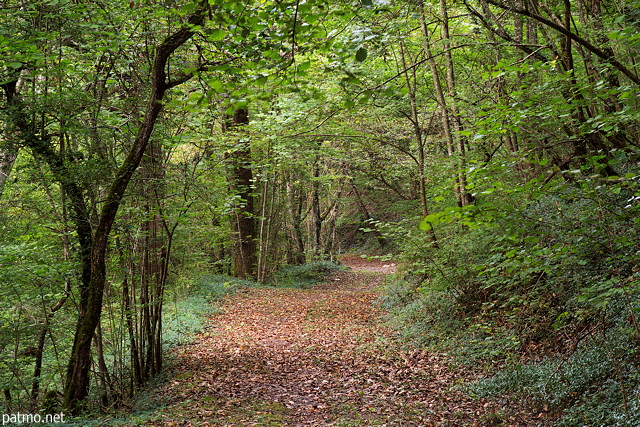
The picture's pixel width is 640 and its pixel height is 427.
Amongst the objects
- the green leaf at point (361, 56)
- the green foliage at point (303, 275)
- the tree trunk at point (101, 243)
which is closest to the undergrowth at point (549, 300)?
the green leaf at point (361, 56)

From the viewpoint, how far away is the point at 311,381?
273 inches

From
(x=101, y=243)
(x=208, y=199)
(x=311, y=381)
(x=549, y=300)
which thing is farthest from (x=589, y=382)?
(x=101, y=243)

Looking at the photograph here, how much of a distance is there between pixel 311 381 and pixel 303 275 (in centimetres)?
1242

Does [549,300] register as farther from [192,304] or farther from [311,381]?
[192,304]

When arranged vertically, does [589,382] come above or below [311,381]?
above

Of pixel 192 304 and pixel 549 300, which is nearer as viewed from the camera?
pixel 549 300

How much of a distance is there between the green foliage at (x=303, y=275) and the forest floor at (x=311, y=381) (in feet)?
21.3

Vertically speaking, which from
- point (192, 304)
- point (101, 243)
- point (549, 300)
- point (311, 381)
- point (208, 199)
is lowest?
point (311, 381)

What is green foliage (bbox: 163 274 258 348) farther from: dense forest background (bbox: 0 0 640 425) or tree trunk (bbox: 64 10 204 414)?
tree trunk (bbox: 64 10 204 414)

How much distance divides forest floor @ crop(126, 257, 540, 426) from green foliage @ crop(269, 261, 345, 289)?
6487 millimetres

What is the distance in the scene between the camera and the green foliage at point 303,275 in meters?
18.1

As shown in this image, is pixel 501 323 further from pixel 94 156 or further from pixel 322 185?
pixel 322 185

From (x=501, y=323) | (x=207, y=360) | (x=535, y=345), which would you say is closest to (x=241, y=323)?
(x=207, y=360)

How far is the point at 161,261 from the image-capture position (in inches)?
275
